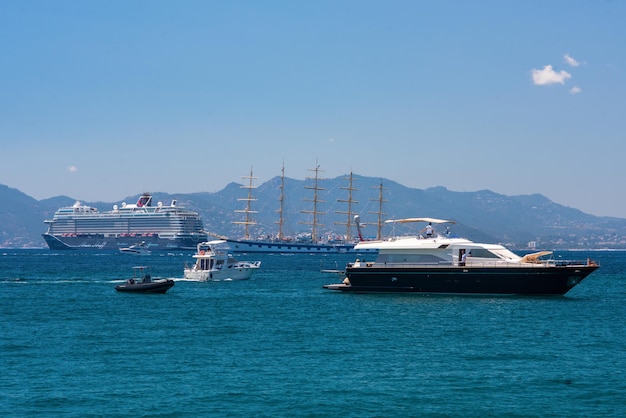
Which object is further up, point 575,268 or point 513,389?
point 575,268

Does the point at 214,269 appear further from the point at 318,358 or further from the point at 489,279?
the point at 318,358

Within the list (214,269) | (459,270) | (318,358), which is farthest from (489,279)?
(214,269)

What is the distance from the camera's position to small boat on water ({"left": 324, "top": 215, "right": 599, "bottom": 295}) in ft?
186

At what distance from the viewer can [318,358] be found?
34406 mm

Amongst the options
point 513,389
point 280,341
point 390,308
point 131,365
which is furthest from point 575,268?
point 131,365

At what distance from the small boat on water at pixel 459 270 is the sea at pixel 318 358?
3.99 ft

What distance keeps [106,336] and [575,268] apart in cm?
3206

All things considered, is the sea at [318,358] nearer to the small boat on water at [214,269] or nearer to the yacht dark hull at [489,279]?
the yacht dark hull at [489,279]

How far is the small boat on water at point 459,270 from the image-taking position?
186 ft

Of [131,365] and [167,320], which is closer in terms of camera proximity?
[131,365]

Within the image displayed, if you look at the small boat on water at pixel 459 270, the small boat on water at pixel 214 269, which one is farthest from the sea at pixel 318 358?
the small boat on water at pixel 214 269

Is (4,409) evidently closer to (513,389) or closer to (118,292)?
(513,389)

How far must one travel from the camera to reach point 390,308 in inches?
2084

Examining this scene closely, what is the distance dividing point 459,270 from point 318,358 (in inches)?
1015
